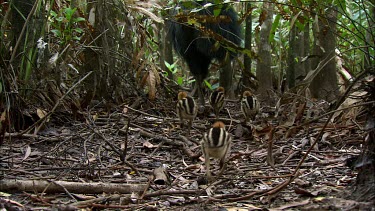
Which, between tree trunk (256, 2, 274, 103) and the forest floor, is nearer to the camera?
the forest floor

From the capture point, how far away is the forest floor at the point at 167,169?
2.93m

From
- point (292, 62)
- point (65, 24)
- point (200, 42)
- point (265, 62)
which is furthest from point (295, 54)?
point (65, 24)

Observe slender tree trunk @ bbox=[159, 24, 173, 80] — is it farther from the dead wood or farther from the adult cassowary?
the dead wood

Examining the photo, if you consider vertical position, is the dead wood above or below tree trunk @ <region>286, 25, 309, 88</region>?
below

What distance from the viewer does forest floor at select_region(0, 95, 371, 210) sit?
2934 mm

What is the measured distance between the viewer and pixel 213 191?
10.8 ft

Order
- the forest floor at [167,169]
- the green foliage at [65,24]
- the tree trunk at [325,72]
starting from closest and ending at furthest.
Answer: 1. the forest floor at [167,169]
2. the green foliage at [65,24]
3. the tree trunk at [325,72]

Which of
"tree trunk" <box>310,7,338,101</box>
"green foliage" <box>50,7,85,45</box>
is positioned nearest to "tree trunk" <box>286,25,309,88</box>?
"tree trunk" <box>310,7,338,101</box>

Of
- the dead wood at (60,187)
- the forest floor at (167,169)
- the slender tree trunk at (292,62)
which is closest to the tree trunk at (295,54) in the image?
the slender tree trunk at (292,62)

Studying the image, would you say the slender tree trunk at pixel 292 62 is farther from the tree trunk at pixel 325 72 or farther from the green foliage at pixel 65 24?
the green foliage at pixel 65 24

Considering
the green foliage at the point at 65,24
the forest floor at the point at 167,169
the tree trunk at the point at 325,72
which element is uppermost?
the green foliage at the point at 65,24

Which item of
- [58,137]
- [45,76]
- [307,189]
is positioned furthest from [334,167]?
[45,76]

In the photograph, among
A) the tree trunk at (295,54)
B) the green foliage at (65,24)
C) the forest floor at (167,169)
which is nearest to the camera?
the forest floor at (167,169)

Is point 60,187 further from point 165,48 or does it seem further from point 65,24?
point 165,48
